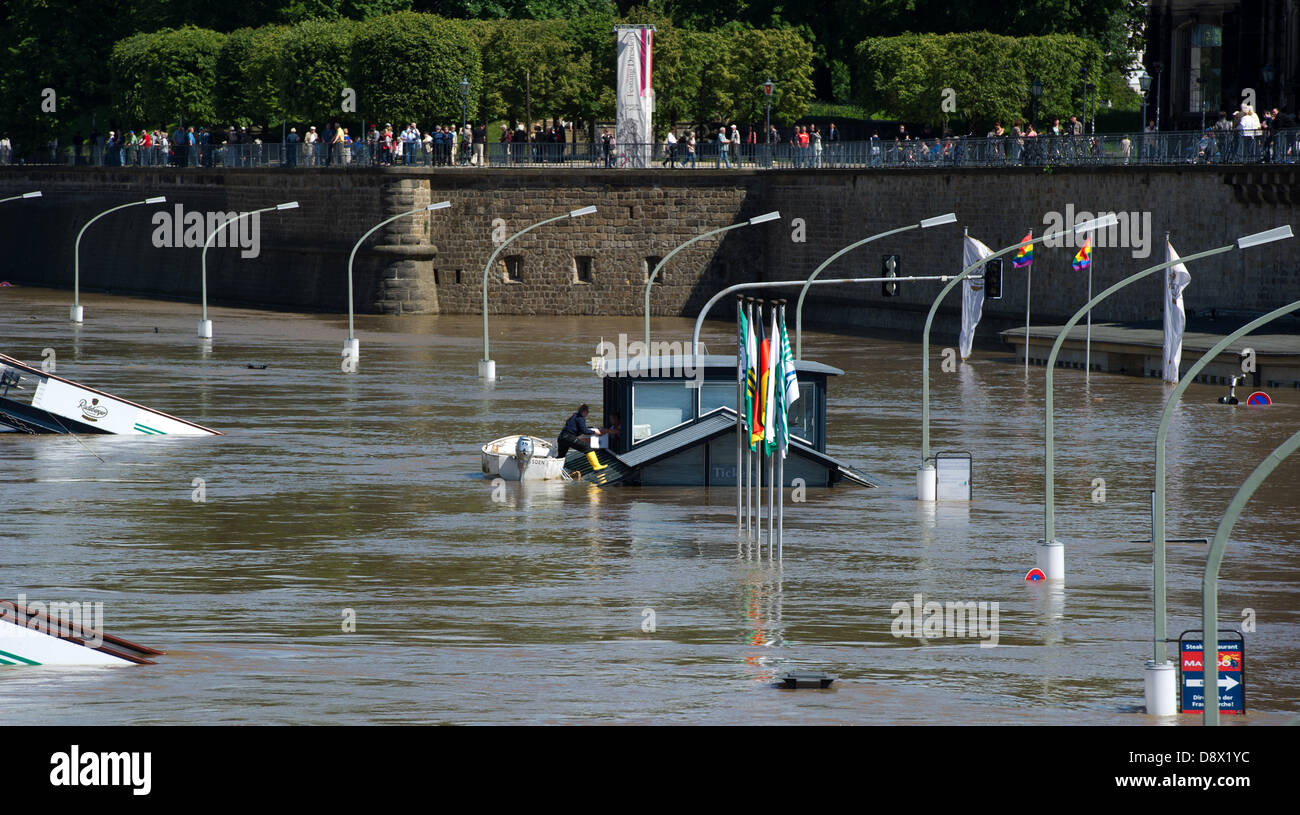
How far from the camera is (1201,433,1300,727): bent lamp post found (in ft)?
51.3

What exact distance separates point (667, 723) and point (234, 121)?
8104cm

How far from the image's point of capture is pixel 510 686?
19.9m

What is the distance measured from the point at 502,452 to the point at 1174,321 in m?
19.3

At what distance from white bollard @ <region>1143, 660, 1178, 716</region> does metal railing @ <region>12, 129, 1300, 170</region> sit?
37066 millimetres

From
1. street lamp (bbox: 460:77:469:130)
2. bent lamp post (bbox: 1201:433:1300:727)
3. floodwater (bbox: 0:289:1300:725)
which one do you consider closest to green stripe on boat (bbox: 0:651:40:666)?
floodwater (bbox: 0:289:1300:725)

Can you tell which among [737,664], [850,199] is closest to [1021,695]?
[737,664]

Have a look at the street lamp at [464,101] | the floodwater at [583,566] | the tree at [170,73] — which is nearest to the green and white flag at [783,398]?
the floodwater at [583,566]

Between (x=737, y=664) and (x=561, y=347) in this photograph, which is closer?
(x=737, y=664)

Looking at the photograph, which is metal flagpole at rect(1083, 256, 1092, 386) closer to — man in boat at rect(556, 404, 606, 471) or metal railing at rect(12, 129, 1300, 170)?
metal railing at rect(12, 129, 1300, 170)

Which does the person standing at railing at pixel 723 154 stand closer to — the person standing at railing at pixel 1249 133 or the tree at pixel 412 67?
the tree at pixel 412 67

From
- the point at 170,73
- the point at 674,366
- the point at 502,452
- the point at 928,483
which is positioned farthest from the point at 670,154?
the point at 928,483

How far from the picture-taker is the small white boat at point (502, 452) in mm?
38250
